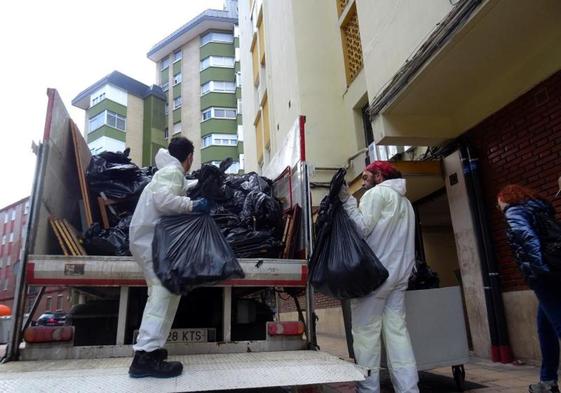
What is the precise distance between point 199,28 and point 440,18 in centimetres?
3261

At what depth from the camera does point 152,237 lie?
9.69ft

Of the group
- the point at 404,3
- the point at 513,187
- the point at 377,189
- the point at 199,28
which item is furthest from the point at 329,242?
the point at 199,28

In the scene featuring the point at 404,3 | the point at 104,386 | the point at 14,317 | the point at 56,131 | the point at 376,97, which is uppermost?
the point at 404,3

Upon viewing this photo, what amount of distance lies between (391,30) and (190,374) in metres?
5.15

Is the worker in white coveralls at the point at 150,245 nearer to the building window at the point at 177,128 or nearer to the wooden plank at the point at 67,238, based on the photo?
the wooden plank at the point at 67,238

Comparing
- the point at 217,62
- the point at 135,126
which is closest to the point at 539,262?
the point at 217,62

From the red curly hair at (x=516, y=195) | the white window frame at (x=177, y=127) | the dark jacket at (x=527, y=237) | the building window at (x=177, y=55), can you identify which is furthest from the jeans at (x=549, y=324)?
the building window at (x=177, y=55)

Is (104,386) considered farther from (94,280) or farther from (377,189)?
(377,189)

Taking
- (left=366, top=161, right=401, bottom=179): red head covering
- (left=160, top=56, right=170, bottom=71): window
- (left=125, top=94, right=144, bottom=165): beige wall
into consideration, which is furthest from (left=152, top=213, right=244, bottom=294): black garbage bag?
(left=160, top=56, right=170, bottom=71): window

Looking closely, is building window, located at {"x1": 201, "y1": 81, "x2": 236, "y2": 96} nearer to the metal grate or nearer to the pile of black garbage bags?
the metal grate

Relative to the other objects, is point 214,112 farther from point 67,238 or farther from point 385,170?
point 385,170

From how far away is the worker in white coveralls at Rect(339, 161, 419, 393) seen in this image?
123 inches

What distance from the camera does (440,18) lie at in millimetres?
4820

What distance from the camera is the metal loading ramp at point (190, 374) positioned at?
2396 millimetres
